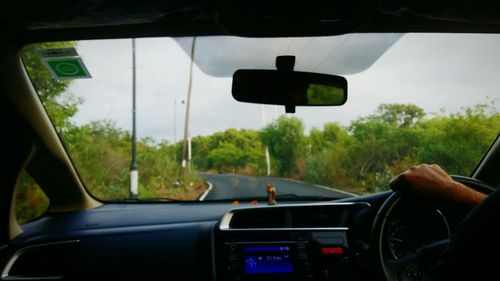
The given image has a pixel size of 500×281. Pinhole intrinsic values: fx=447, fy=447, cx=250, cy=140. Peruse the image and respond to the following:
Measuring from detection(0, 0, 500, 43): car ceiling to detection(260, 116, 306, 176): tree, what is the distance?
1872 millimetres

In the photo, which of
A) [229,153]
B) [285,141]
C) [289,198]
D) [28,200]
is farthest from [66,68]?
[285,141]

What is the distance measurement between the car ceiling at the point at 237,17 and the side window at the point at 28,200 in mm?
1588

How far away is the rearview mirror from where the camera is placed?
3.71 m

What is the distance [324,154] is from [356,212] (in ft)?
6.52

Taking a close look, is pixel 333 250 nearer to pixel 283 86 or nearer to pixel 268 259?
pixel 268 259

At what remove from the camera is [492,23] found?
12.5ft

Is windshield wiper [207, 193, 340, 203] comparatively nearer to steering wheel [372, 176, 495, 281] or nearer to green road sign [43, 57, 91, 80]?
steering wheel [372, 176, 495, 281]

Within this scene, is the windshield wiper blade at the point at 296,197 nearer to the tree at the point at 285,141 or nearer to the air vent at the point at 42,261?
the tree at the point at 285,141

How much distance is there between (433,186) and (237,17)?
1.79 meters

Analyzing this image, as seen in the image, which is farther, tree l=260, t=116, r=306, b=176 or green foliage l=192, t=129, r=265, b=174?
green foliage l=192, t=129, r=265, b=174

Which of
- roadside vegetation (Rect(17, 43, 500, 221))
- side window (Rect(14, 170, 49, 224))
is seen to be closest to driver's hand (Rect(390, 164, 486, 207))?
roadside vegetation (Rect(17, 43, 500, 221))

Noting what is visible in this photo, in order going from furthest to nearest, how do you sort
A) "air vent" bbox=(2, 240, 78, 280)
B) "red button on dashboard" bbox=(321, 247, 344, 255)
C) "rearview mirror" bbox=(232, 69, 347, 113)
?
1. "air vent" bbox=(2, 240, 78, 280)
2. "rearview mirror" bbox=(232, 69, 347, 113)
3. "red button on dashboard" bbox=(321, 247, 344, 255)

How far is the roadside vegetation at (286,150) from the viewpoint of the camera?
4.26 meters

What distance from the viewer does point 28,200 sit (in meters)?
4.78
